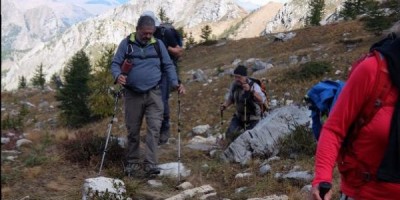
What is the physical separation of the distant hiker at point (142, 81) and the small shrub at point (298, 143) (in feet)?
6.80

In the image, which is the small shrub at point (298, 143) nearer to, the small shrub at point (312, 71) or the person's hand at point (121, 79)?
the person's hand at point (121, 79)

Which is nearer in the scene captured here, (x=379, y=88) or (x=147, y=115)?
(x=379, y=88)

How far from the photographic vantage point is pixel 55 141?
996 centimetres

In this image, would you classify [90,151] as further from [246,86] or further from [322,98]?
[322,98]

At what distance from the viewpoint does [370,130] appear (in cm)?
262

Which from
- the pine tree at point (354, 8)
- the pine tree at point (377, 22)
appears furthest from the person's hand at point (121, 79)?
the pine tree at point (354, 8)

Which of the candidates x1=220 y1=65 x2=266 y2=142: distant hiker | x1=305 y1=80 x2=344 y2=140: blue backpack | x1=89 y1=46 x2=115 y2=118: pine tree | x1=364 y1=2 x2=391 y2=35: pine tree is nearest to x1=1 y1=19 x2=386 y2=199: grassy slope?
x1=220 y1=65 x2=266 y2=142: distant hiker

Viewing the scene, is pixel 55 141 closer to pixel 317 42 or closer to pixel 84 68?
pixel 84 68

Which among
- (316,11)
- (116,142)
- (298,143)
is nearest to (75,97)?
(116,142)

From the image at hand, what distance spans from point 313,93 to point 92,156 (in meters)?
5.40

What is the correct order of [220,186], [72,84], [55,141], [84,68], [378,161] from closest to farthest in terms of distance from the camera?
1. [378,161]
2. [220,186]
3. [55,141]
4. [72,84]
5. [84,68]

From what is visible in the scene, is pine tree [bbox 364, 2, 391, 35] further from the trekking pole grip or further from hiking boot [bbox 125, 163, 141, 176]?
the trekking pole grip

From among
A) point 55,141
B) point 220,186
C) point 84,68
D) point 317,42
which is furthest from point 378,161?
point 317,42

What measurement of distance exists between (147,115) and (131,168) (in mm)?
874
